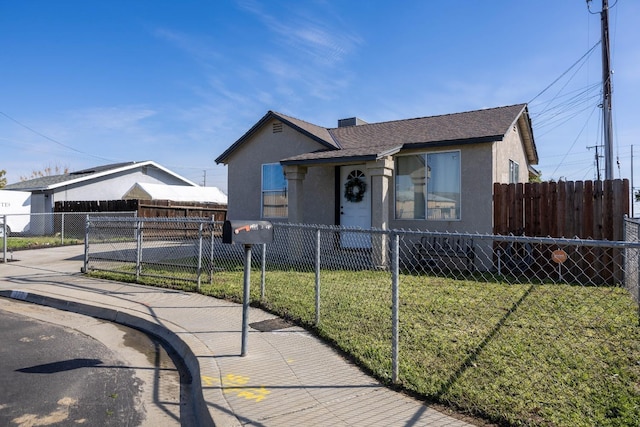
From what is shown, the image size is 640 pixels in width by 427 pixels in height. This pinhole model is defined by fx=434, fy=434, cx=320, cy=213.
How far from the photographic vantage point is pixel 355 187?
12.6 m

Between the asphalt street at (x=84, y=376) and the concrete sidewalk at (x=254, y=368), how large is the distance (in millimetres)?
305

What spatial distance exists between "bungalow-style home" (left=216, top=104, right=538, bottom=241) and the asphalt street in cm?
661

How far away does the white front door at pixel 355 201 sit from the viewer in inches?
489

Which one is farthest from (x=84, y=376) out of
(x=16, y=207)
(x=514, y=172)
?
(x=16, y=207)

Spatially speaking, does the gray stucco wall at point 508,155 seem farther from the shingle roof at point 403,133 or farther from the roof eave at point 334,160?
the roof eave at point 334,160

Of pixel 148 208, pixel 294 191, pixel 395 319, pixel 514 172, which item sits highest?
pixel 514 172

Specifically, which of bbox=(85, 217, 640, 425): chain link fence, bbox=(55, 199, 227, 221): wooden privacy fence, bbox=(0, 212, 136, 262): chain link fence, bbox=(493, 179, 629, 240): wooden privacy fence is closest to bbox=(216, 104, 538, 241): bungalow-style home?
bbox=(493, 179, 629, 240): wooden privacy fence

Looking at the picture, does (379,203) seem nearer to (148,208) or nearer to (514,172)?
(514,172)

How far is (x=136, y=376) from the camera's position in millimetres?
4602

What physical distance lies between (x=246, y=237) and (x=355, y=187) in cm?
819

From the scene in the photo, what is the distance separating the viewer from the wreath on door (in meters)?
12.5

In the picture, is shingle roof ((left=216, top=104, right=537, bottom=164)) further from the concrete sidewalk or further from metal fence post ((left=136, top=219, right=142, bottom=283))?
the concrete sidewalk

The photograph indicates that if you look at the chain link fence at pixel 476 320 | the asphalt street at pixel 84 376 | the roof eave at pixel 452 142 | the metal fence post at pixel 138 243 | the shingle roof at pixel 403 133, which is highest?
the shingle roof at pixel 403 133

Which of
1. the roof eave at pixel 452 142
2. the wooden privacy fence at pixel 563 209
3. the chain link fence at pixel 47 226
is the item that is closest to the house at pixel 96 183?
the chain link fence at pixel 47 226
